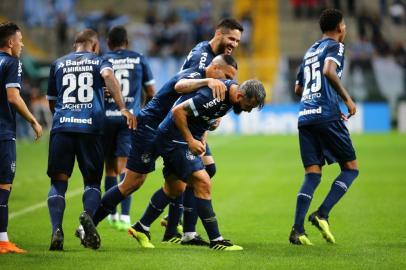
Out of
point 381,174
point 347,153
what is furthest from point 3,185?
point 381,174

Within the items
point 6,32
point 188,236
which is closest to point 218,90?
point 188,236

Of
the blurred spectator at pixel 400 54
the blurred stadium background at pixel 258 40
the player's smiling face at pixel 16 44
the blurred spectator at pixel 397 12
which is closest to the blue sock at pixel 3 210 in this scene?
the player's smiling face at pixel 16 44

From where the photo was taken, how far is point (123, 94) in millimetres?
12016

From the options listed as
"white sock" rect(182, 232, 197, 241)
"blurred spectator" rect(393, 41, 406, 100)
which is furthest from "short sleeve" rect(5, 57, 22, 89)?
"blurred spectator" rect(393, 41, 406, 100)

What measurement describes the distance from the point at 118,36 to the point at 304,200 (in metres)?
3.58

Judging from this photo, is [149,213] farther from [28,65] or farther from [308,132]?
[28,65]

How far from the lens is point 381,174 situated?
60.8ft

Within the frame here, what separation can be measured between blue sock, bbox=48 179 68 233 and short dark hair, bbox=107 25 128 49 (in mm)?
2787

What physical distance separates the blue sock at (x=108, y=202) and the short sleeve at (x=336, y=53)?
8.92 feet

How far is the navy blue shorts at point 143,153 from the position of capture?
31.7 feet

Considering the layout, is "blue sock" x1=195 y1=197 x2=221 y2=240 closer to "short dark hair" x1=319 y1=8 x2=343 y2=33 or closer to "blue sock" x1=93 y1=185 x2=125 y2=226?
"blue sock" x1=93 y1=185 x2=125 y2=226

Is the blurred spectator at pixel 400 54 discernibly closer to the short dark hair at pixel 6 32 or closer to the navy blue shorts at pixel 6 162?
the short dark hair at pixel 6 32

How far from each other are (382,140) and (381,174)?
9.96 metres

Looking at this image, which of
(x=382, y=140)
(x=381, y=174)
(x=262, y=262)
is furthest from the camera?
(x=382, y=140)
